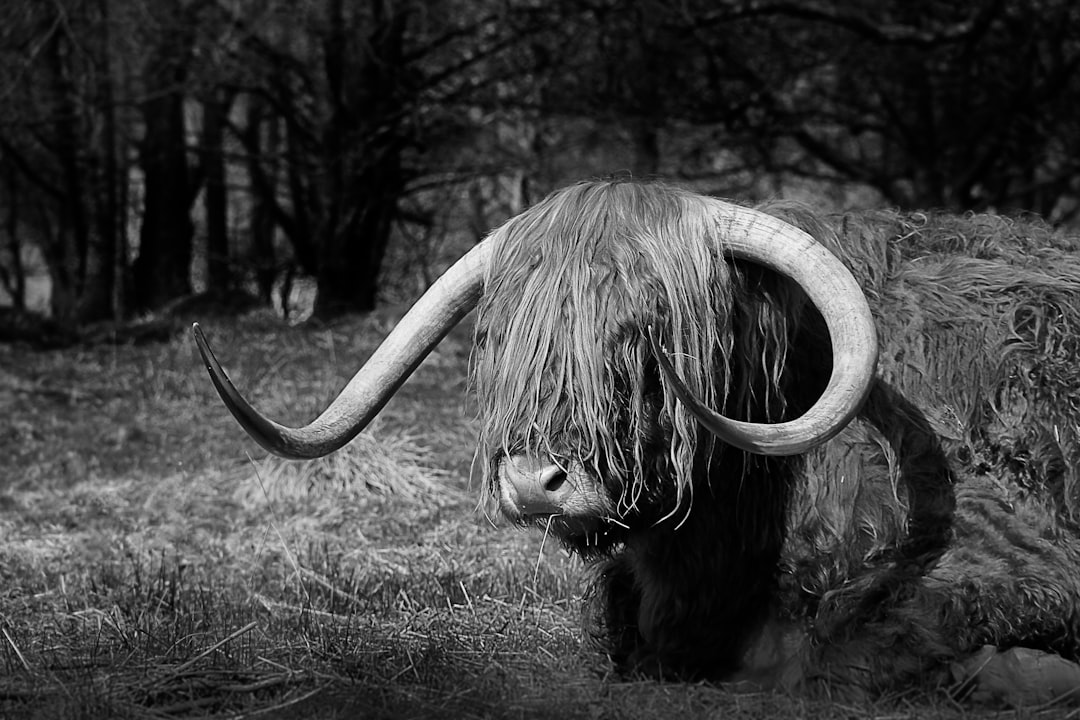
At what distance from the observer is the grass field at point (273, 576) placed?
3.25m

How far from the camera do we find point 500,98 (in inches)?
521

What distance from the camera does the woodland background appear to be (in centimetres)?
1270

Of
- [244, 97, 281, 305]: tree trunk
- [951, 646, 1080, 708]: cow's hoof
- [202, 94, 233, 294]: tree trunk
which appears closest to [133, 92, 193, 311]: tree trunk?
[202, 94, 233, 294]: tree trunk

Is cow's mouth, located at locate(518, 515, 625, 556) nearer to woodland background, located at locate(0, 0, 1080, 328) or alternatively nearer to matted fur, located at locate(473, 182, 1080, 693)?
matted fur, located at locate(473, 182, 1080, 693)

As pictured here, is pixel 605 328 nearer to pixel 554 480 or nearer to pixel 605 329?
pixel 605 329

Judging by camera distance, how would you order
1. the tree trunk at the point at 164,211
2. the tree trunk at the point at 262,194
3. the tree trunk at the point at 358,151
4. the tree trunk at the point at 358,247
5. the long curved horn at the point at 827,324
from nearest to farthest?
1. the long curved horn at the point at 827,324
2. the tree trunk at the point at 358,151
3. the tree trunk at the point at 358,247
4. the tree trunk at the point at 164,211
5. the tree trunk at the point at 262,194

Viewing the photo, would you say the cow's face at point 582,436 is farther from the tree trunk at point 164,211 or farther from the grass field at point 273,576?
the tree trunk at point 164,211

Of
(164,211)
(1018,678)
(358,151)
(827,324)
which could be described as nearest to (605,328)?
(827,324)

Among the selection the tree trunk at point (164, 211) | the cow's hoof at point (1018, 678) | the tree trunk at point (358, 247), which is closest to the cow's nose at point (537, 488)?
the cow's hoof at point (1018, 678)

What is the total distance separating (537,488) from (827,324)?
0.77 meters

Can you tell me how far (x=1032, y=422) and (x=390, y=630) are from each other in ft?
5.95

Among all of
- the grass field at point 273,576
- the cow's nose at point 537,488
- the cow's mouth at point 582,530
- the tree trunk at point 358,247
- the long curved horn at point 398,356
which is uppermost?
the tree trunk at point 358,247

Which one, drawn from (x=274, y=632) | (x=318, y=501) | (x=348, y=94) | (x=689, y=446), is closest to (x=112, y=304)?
(x=348, y=94)

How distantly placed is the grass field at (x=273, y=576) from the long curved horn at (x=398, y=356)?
37cm
